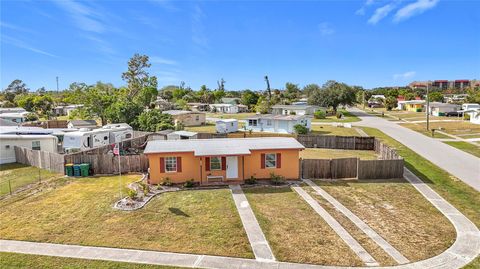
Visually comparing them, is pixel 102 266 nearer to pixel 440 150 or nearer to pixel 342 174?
pixel 342 174

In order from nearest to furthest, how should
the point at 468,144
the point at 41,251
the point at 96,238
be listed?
the point at 41,251, the point at 96,238, the point at 468,144

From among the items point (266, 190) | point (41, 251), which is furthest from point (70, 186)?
point (266, 190)

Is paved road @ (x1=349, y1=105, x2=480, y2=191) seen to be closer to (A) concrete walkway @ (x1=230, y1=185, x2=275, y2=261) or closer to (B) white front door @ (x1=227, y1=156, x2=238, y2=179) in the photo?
(A) concrete walkway @ (x1=230, y1=185, x2=275, y2=261)

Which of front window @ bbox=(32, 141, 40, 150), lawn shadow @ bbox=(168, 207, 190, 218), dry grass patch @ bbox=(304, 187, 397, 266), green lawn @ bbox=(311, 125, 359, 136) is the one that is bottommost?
dry grass patch @ bbox=(304, 187, 397, 266)

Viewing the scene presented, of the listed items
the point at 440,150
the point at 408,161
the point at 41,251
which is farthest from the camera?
the point at 440,150

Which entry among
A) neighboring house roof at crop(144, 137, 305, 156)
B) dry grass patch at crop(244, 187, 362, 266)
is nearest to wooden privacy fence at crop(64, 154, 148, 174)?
neighboring house roof at crop(144, 137, 305, 156)

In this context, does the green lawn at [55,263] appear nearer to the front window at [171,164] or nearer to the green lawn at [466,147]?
the front window at [171,164]
